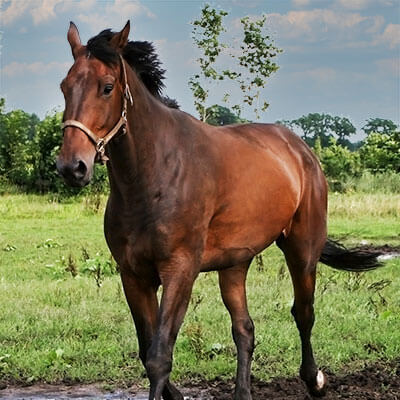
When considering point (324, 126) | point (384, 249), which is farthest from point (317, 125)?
point (384, 249)

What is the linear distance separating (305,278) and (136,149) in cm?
200

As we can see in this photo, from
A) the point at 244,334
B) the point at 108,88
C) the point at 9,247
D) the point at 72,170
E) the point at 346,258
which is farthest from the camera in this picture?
the point at 9,247

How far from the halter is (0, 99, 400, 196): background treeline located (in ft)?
59.6

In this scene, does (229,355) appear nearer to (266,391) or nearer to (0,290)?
(266,391)

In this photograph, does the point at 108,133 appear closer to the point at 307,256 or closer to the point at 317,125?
the point at 307,256

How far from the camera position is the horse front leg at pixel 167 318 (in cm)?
454

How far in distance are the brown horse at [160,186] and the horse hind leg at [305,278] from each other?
1.28 feet

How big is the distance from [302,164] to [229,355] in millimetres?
1756

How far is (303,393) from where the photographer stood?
19.9ft

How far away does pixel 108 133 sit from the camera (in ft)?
14.2

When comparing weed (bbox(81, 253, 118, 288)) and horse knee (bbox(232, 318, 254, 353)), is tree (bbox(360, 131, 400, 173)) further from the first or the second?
horse knee (bbox(232, 318, 254, 353))

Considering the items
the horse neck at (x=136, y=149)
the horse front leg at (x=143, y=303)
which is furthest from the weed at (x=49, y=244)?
the horse neck at (x=136, y=149)

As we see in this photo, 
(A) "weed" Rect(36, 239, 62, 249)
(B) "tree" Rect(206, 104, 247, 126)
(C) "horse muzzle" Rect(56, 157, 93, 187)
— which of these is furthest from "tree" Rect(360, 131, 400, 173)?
(C) "horse muzzle" Rect(56, 157, 93, 187)

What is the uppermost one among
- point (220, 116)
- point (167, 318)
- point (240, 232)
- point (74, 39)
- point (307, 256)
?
point (220, 116)
